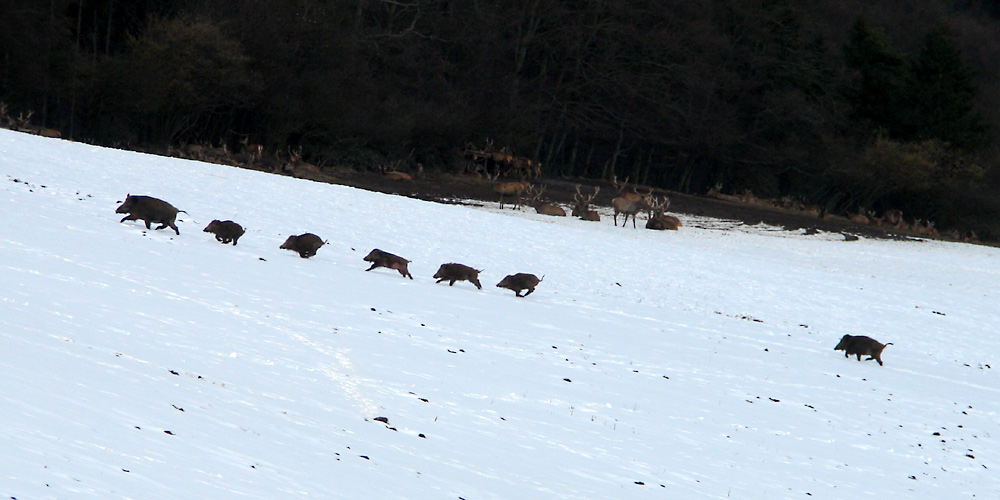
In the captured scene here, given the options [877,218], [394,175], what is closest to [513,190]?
[394,175]

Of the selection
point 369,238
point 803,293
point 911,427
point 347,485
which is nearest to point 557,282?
point 369,238

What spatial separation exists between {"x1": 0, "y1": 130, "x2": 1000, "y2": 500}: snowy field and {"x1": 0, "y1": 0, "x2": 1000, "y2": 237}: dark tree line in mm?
19177

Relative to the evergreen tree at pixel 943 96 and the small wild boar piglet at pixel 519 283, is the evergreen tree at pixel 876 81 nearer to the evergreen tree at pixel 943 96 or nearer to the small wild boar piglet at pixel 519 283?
the evergreen tree at pixel 943 96

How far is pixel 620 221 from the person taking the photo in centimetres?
3181

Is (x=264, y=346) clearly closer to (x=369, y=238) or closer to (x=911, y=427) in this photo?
(x=911, y=427)

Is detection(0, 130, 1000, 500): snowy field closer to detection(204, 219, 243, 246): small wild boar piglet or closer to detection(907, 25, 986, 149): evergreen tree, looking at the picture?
detection(204, 219, 243, 246): small wild boar piglet

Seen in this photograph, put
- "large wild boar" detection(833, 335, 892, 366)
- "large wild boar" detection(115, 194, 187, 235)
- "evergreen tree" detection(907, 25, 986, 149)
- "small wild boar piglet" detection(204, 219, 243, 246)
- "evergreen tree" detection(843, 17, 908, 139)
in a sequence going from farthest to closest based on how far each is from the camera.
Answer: "evergreen tree" detection(843, 17, 908, 139), "evergreen tree" detection(907, 25, 986, 149), "small wild boar piglet" detection(204, 219, 243, 246), "large wild boar" detection(833, 335, 892, 366), "large wild boar" detection(115, 194, 187, 235)

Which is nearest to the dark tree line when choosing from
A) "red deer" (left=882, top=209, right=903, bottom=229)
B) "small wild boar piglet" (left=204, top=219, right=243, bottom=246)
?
"red deer" (left=882, top=209, right=903, bottom=229)

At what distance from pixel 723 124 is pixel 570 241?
34962 millimetres

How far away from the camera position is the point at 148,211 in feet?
45.6

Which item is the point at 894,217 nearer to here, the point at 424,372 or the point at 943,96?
the point at 943,96

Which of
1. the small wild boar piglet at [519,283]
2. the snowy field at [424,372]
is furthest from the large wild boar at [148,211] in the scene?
the small wild boar piglet at [519,283]

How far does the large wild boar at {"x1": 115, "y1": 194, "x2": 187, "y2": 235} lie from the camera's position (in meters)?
13.9

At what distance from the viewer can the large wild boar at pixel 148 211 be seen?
13875 millimetres
